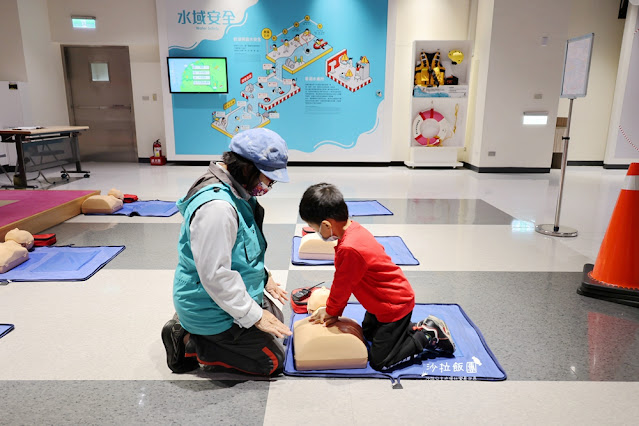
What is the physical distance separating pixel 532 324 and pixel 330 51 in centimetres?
702

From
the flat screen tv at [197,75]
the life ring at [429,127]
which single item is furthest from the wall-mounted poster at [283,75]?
the life ring at [429,127]

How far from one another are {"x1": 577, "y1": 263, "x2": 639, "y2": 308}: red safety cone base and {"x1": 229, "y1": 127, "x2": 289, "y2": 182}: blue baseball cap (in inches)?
91.2

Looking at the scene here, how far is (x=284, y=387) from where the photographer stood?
200 cm

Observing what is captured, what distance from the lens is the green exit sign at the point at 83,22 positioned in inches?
339

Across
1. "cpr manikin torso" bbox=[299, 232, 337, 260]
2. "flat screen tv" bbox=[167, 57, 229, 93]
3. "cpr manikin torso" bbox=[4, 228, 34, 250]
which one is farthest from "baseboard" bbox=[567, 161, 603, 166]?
"cpr manikin torso" bbox=[4, 228, 34, 250]

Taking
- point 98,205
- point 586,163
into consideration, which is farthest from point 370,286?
point 586,163

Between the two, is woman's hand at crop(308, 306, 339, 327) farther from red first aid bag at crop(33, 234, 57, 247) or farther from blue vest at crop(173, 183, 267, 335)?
red first aid bag at crop(33, 234, 57, 247)

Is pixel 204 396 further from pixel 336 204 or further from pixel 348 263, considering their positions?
Answer: pixel 336 204

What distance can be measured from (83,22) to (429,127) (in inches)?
273

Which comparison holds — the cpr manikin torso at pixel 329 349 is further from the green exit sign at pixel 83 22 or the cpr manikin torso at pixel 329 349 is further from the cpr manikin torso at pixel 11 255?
the green exit sign at pixel 83 22

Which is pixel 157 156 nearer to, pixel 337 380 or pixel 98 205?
pixel 98 205

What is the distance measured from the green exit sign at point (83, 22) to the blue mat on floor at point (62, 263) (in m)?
6.51

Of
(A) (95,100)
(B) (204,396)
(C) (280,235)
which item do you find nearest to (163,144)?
(A) (95,100)

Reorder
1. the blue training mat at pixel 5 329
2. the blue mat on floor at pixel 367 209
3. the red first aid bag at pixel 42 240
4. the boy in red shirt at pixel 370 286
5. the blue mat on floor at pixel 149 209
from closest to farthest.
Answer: the boy in red shirt at pixel 370 286 → the blue training mat at pixel 5 329 → the red first aid bag at pixel 42 240 → the blue mat on floor at pixel 149 209 → the blue mat on floor at pixel 367 209
